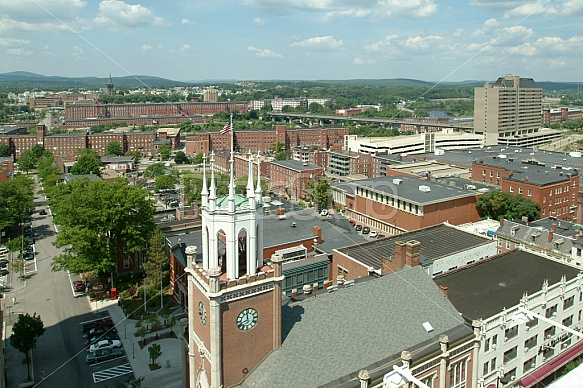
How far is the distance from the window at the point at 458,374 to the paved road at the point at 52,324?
84.9ft

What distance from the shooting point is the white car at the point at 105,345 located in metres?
43.9

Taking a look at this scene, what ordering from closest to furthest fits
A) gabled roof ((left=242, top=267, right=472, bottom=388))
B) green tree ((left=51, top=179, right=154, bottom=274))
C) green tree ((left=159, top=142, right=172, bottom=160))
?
gabled roof ((left=242, top=267, right=472, bottom=388))
green tree ((left=51, top=179, right=154, bottom=274))
green tree ((left=159, top=142, right=172, bottom=160))

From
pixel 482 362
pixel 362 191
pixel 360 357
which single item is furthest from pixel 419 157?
pixel 360 357

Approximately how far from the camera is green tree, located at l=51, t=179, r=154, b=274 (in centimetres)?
5438

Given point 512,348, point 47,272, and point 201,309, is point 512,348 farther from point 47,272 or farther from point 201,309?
point 47,272

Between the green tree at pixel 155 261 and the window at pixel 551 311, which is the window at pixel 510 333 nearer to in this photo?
the window at pixel 551 311

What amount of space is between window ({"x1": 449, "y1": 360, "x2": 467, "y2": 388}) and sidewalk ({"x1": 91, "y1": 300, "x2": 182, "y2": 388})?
63.9 ft

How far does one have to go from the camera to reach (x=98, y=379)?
131 ft

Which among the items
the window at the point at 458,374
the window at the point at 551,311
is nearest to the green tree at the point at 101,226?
the window at the point at 458,374

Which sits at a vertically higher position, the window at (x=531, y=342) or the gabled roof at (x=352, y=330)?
the gabled roof at (x=352, y=330)

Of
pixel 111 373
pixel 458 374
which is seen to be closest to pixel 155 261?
pixel 111 373

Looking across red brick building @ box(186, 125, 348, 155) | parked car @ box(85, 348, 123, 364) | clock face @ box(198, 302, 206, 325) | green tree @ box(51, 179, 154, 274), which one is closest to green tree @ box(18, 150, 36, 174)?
red brick building @ box(186, 125, 348, 155)

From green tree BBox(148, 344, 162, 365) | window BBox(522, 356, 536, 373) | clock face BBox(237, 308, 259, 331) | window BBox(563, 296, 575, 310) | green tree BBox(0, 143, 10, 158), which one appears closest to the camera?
clock face BBox(237, 308, 259, 331)

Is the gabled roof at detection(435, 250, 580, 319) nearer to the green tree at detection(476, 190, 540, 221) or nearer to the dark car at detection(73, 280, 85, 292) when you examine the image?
the green tree at detection(476, 190, 540, 221)
